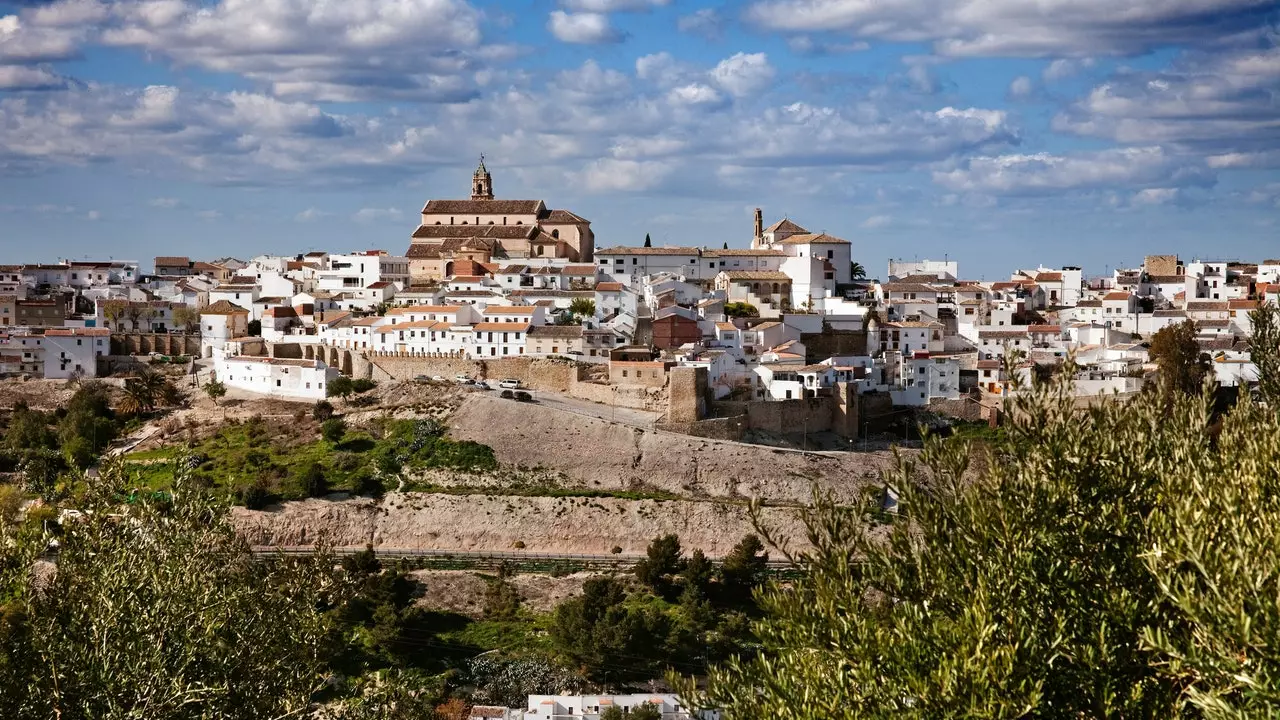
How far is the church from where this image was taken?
52188mm

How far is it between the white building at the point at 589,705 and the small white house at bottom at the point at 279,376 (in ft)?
60.6

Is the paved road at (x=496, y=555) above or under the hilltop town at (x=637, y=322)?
under

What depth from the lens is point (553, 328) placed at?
4062 centimetres

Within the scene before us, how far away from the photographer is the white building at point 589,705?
22.6 m

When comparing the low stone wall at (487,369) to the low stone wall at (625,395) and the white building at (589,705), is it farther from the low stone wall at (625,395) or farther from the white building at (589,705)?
the white building at (589,705)

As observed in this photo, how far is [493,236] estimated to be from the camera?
178 ft

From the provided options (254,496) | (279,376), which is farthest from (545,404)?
(279,376)

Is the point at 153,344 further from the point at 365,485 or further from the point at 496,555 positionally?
the point at 496,555

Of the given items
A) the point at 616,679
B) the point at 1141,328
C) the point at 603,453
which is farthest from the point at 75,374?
the point at 1141,328

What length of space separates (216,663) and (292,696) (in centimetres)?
63

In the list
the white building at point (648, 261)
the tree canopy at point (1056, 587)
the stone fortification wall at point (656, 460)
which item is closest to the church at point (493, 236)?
the white building at point (648, 261)

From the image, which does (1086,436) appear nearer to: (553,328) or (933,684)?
(933,684)

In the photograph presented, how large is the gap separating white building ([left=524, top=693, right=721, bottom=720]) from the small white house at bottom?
1848 centimetres

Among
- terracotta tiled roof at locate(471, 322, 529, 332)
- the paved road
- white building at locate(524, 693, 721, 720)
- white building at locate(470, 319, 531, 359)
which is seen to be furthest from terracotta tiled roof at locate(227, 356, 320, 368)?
Result: white building at locate(524, 693, 721, 720)
